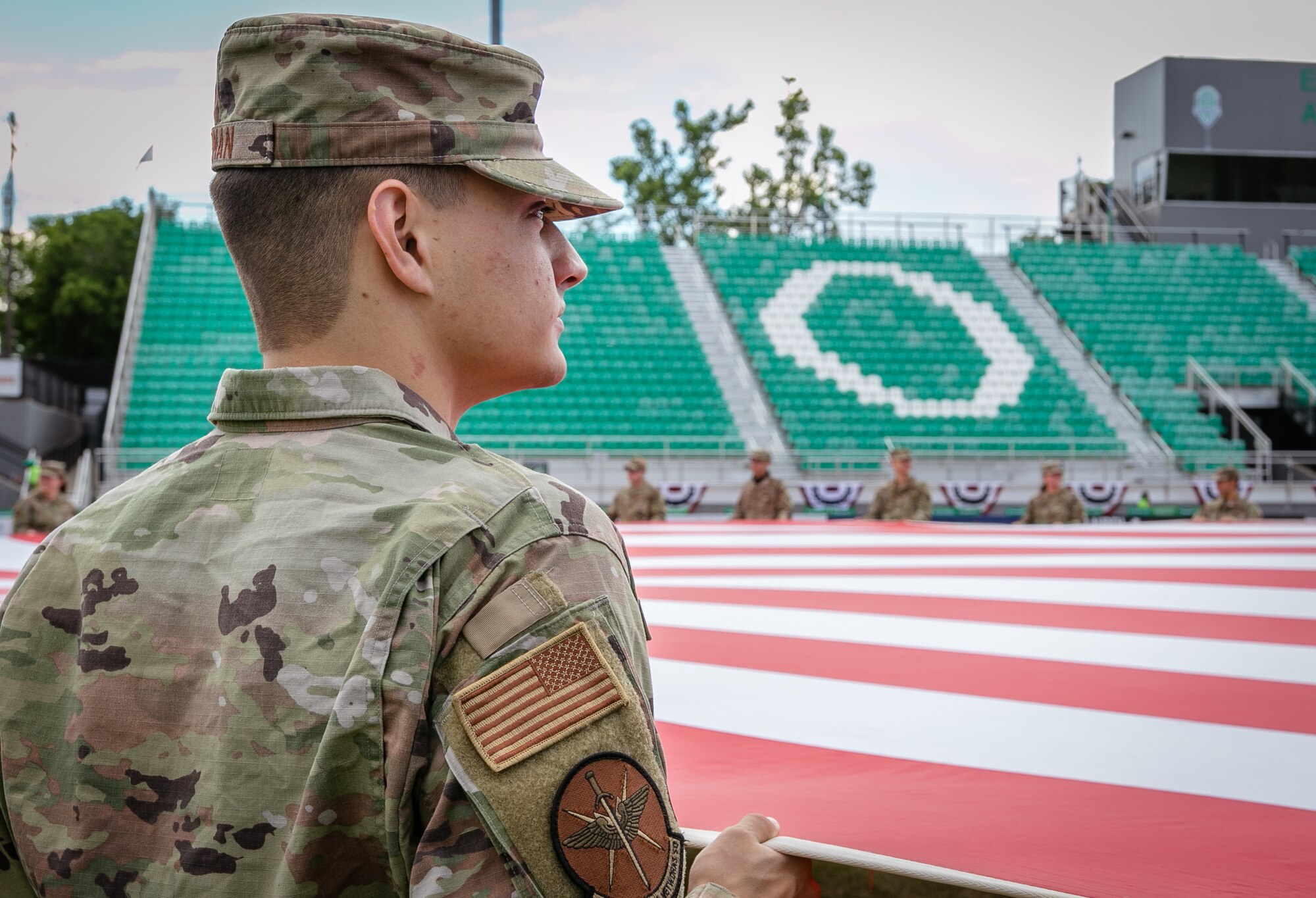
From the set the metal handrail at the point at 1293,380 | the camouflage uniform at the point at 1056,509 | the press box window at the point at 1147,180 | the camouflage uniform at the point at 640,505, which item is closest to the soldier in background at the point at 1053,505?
the camouflage uniform at the point at 1056,509

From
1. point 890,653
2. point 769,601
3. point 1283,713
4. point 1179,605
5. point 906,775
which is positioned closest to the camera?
point 906,775

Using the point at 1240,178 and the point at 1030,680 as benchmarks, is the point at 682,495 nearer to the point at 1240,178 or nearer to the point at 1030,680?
the point at 1030,680

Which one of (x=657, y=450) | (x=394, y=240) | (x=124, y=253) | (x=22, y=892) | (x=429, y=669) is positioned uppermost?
(x=124, y=253)

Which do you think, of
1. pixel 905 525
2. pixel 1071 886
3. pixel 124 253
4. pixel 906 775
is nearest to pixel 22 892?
pixel 1071 886

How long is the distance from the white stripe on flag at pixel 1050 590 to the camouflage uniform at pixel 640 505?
488 centimetres

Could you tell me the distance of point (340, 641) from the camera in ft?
2.51

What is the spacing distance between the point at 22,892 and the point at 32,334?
39.5 metres

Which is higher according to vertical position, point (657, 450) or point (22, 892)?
point (22, 892)

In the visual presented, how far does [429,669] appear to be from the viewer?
0.74 meters

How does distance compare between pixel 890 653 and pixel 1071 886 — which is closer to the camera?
pixel 1071 886

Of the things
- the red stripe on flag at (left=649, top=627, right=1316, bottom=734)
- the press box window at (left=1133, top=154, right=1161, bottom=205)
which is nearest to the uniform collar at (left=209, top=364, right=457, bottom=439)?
the red stripe on flag at (left=649, top=627, right=1316, bottom=734)

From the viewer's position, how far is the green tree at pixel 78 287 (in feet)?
112

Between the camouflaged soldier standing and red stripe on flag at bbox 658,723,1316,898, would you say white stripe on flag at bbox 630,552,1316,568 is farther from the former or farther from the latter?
the camouflaged soldier standing

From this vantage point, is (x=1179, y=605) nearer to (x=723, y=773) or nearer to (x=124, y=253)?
(x=723, y=773)
